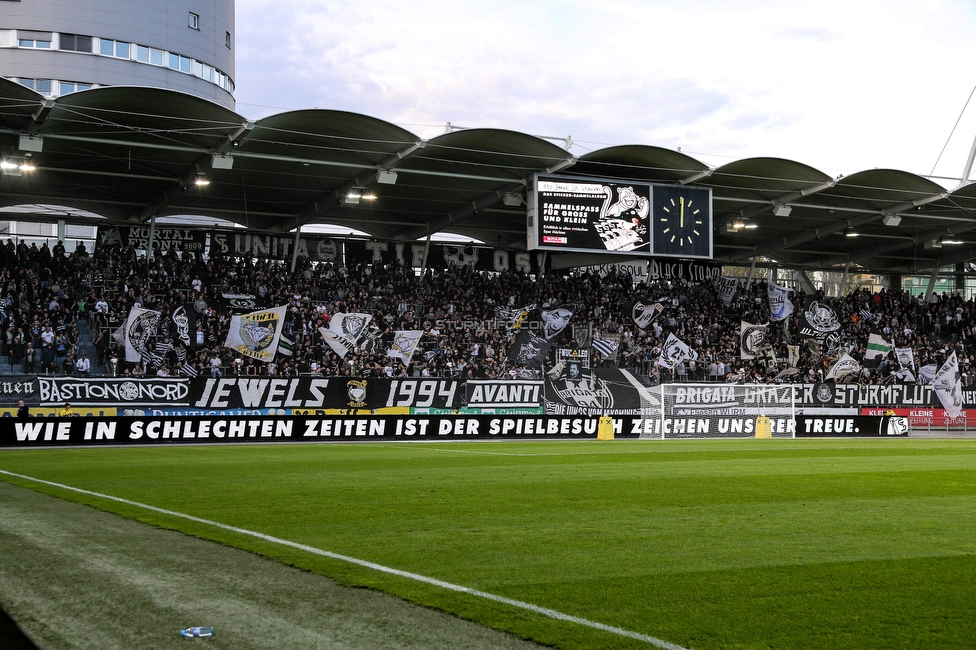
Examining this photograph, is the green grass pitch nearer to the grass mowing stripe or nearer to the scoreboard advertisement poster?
the grass mowing stripe

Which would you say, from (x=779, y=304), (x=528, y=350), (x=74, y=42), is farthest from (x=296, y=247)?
(x=74, y=42)

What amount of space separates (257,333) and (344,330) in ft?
11.1

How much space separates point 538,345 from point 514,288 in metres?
5.95

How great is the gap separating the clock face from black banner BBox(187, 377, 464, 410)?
9595 mm

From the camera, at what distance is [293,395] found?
3209 cm

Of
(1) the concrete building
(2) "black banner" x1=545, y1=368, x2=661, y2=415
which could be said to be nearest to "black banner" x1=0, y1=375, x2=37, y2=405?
(2) "black banner" x1=545, y1=368, x2=661, y2=415

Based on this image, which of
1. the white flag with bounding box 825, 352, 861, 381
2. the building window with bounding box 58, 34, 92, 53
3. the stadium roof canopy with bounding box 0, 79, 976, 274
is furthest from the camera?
the building window with bounding box 58, 34, 92, 53

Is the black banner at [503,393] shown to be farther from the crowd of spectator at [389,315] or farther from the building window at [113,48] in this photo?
the building window at [113,48]

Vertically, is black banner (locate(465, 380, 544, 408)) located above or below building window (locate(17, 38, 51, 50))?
below

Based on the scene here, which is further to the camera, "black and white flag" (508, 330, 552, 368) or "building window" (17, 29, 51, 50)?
"building window" (17, 29, 51, 50)

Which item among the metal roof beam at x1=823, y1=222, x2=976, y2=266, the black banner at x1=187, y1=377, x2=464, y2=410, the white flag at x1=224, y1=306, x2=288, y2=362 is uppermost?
the metal roof beam at x1=823, y1=222, x2=976, y2=266

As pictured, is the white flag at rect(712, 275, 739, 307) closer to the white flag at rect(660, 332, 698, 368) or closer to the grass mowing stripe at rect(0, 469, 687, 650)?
the white flag at rect(660, 332, 698, 368)

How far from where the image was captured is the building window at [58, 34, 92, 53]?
2165 inches

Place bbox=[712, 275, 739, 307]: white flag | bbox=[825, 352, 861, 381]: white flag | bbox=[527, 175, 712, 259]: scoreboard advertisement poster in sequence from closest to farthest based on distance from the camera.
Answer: bbox=[527, 175, 712, 259]: scoreboard advertisement poster < bbox=[825, 352, 861, 381]: white flag < bbox=[712, 275, 739, 307]: white flag
